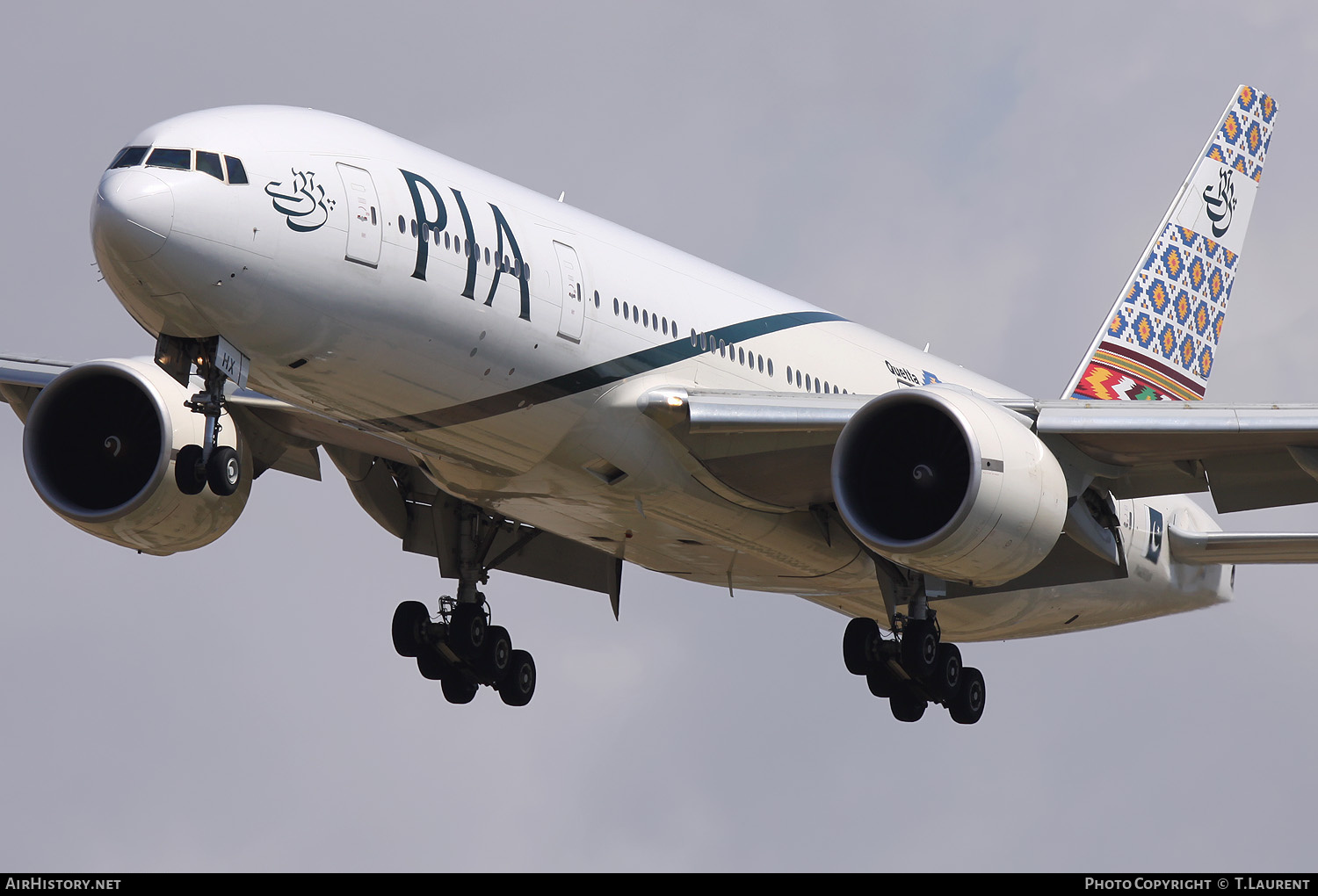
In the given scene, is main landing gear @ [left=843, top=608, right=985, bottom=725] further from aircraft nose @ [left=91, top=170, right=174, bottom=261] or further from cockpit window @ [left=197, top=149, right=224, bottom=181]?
aircraft nose @ [left=91, top=170, right=174, bottom=261]

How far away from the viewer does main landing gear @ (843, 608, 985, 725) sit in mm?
26375

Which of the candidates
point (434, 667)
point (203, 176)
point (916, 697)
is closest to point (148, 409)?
point (434, 667)

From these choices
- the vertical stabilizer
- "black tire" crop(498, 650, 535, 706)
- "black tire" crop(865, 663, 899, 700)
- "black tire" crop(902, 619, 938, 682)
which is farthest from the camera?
the vertical stabilizer

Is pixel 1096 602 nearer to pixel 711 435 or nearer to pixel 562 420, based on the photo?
pixel 711 435

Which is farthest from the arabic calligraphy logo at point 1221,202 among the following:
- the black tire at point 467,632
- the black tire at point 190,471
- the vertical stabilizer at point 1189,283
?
the black tire at point 190,471

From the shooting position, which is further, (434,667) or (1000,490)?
(434,667)

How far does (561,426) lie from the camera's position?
22.5 meters

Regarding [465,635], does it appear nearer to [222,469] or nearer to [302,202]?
[222,469]

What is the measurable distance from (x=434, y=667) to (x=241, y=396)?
16.9ft

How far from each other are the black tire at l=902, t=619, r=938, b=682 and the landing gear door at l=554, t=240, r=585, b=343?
7.14 m

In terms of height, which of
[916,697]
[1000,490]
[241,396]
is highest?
[241,396]

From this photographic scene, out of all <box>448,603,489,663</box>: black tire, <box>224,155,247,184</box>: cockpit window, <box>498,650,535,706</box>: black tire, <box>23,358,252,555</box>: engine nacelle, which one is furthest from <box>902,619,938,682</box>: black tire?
<box>224,155,247,184</box>: cockpit window

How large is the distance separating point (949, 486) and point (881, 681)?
5237 millimetres

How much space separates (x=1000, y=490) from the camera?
22.0 metres
